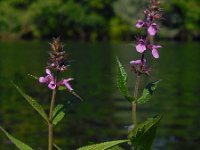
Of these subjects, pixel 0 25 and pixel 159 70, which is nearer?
pixel 159 70

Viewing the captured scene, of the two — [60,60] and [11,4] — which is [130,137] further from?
[11,4]

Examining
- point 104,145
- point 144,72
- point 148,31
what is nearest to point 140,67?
point 144,72

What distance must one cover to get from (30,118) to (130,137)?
23.7 meters

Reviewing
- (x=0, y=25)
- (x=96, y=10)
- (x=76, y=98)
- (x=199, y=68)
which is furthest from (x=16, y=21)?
(x=76, y=98)

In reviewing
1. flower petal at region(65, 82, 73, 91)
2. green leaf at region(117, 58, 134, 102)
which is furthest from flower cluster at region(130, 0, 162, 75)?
flower petal at region(65, 82, 73, 91)

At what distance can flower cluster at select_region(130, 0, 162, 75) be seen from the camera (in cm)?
482

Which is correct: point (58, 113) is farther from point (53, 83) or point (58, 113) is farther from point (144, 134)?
point (144, 134)

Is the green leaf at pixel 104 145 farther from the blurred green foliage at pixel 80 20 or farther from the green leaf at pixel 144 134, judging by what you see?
the blurred green foliage at pixel 80 20

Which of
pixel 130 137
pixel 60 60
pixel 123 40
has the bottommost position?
pixel 123 40

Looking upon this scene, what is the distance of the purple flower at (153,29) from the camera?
4722mm

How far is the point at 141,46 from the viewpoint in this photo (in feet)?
16.1

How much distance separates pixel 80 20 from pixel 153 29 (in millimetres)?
122724

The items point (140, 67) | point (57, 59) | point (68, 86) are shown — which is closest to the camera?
point (57, 59)

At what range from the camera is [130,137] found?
4938 millimetres
